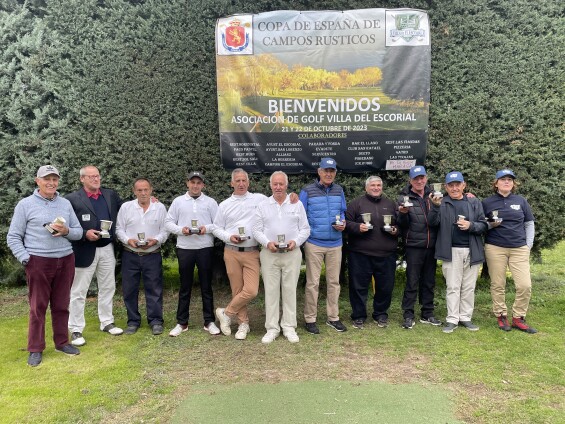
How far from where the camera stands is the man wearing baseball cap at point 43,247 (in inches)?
180

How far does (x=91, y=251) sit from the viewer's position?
5.28m

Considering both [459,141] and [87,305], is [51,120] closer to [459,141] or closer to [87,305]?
[87,305]

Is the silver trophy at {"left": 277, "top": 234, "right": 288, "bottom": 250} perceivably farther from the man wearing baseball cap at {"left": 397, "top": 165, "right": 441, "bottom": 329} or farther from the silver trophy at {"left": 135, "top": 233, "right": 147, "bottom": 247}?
the silver trophy at {"left": 135, "top": 233, "right": 147, "bottom": 247}

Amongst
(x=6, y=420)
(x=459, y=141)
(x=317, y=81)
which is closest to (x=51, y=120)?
(x=317, y=81)

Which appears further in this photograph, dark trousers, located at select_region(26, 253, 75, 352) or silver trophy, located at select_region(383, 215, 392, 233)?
silver trophy, located at select_region(383, 215, 392, 233)

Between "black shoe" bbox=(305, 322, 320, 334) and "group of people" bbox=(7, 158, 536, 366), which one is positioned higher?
"group of people" bbox=(7, 158, 536, 366)

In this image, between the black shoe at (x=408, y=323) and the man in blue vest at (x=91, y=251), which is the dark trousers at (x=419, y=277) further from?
the man in blue vest at (x=91, y=251)

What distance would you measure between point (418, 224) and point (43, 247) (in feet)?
13.8

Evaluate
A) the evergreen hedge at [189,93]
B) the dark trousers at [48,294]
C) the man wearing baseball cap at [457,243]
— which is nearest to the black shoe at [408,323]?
the man wearing baseball cap at [457,243]

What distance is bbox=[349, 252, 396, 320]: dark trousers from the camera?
18.3 ft

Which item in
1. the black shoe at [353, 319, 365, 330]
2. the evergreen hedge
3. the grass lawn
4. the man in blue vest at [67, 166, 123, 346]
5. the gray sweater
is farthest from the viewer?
the evergreen hedge

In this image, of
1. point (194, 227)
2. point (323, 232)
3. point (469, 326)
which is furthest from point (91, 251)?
point (469, 326)

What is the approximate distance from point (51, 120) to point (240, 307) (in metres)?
3.83

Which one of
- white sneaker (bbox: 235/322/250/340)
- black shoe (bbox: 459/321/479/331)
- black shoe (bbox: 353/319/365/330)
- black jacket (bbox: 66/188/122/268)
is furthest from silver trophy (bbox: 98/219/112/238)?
black shoe (bbox: 459/321/479/331)
